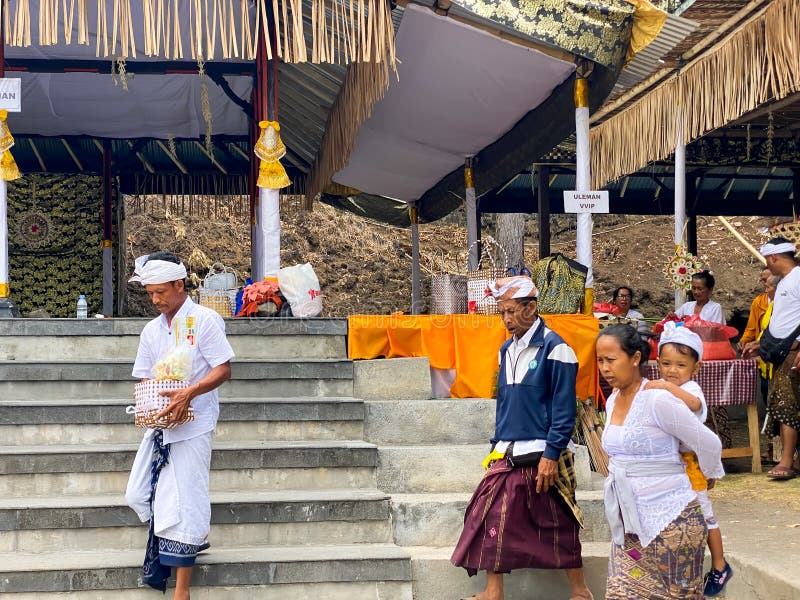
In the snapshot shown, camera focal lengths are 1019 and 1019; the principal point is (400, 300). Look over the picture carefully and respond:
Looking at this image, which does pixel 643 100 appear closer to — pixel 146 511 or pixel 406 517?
pixel 406 517

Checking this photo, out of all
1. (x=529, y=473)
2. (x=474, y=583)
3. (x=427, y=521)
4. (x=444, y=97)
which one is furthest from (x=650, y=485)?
(x=444, y=97)

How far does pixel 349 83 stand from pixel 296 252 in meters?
9.57

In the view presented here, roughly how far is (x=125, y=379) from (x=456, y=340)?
2.19m

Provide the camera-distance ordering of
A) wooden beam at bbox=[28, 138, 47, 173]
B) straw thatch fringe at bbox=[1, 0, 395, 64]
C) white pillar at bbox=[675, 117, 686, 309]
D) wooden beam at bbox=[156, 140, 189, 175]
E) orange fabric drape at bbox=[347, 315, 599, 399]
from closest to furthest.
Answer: orange fabric drape at bbox=[347, 315, 599, 399]
straw thatch fringe at bbox=[1, 0, 395, 64]
white pillar at bbox=[675, 117, 686, 309]
wooden beam at bbox=[28, 138, 47, 173]
wooden beam at bbox=[156, 140, 189, 175]

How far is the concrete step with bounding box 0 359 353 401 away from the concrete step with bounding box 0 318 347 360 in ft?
0.81

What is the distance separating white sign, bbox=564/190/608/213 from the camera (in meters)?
7.66

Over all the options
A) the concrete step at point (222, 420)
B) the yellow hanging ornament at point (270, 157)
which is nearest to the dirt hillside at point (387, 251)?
the yellow hanging ornament at point (270, 157)

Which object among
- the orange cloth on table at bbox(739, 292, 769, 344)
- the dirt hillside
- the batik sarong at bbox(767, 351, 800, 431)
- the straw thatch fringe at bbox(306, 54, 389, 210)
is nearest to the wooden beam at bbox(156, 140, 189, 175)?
the straw thatch fringe at bbox(306, 54, 389, 210)

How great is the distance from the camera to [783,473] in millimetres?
7164

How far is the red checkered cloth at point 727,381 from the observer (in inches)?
299

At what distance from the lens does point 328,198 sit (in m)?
15.8

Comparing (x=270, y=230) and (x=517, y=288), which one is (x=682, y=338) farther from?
(x=270, y=230)

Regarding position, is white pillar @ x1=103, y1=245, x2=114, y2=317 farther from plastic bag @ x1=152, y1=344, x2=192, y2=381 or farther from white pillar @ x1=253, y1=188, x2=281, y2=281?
plastic bag @ x1=152, y1=344, x2=192, y2=381

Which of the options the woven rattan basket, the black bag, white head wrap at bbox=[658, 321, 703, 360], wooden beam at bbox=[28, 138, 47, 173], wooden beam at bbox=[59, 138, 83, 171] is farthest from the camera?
wooden beam at bbox=[59, 138, 83, 171]
